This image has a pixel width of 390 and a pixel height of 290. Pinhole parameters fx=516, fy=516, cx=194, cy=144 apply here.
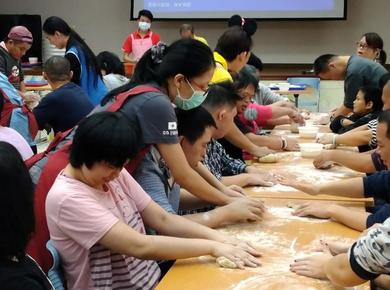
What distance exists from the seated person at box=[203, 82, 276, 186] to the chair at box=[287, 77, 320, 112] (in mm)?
4970

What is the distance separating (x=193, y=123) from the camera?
7.20ft

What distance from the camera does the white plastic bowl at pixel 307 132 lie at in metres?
3.81

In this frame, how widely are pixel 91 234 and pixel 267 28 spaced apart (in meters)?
7.27

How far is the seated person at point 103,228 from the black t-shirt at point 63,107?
2053 millimetres

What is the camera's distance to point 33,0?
8.92m

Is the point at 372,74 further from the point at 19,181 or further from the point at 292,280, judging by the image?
the point at 19,181

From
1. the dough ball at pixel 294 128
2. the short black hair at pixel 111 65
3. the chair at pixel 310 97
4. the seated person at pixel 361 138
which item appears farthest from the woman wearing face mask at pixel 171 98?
the chair at pixel 310 97

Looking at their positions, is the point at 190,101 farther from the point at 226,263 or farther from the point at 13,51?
the point at 13,51

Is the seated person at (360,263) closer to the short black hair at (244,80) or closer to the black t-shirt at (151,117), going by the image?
the black t-shirt at (151,117)

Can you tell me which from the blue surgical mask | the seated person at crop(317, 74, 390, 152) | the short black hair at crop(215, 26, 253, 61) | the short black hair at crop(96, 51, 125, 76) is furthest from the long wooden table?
the short black hair at crop(96, 51, 125, 76)

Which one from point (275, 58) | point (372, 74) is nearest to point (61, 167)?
point (372, 74)

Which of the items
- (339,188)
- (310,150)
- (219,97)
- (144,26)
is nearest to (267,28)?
(144,26)

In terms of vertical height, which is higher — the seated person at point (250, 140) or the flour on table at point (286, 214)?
the seated person at point (250, 140)

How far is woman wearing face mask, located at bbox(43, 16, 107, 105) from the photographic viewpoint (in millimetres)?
4320
